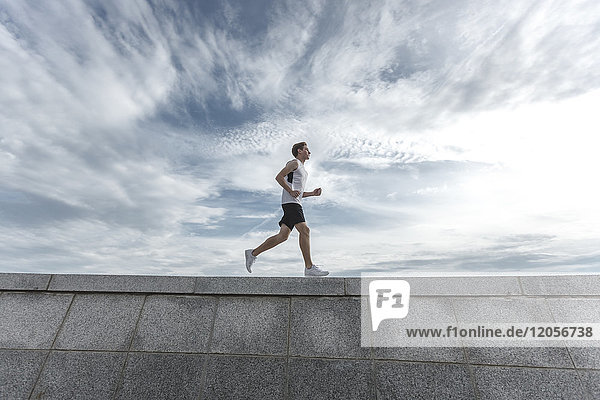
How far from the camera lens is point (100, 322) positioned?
4.52 meters

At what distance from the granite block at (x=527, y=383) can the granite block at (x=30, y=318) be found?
18.4ft

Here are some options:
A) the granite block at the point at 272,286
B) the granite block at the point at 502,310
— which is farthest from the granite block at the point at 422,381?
the granite block at the point at 272,286

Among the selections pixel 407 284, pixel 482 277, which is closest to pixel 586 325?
pixel 482 277

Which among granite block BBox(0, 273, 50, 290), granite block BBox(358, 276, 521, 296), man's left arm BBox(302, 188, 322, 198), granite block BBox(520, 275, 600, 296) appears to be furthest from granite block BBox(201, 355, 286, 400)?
granite block BBox(520, 275, 600, 296)

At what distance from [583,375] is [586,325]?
0.69 m

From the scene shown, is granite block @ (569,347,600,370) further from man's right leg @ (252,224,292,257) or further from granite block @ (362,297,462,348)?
man's right leg @ (252,224,292,257)

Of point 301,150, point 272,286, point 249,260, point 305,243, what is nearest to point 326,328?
point 272,286

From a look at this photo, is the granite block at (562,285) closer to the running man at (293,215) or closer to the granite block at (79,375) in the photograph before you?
the running man at (293,215)

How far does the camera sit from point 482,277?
4.47 metres

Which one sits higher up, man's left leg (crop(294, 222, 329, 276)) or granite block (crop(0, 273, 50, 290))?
man's left leg (crop(294, 222, 329, 276))

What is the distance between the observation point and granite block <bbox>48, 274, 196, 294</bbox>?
4.66 m

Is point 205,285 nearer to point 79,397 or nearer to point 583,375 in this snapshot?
point 79,397

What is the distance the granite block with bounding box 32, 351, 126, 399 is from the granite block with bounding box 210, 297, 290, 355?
129cm

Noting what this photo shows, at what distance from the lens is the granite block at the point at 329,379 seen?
12.5 ft
